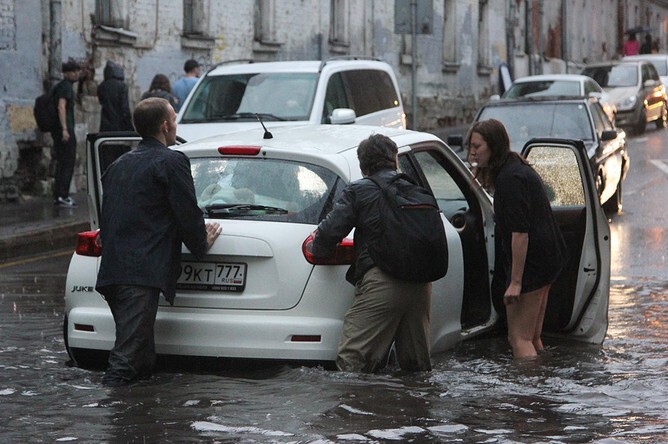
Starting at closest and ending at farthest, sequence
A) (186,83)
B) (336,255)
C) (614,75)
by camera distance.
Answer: (336,255) → (186,83) → (614,75)

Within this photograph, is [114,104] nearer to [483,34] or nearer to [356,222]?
[356,222]

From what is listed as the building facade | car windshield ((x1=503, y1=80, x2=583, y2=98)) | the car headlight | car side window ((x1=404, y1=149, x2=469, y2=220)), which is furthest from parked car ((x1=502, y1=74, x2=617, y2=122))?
car side window ((x1=404, y1=149, x2=469, y2=220))

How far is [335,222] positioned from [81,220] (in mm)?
9746

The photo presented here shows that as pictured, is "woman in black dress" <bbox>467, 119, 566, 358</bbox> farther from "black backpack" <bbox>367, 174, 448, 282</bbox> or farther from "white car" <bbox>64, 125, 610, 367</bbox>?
"black backpack" <bbox>367, 174, 448, 282</bbox>

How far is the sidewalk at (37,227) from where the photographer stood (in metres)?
14.3

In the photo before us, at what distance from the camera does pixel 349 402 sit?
640 cm

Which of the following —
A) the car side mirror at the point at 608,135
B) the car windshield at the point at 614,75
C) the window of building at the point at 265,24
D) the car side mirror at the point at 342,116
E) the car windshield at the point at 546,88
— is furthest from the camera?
the car windshield at the point at 614,75

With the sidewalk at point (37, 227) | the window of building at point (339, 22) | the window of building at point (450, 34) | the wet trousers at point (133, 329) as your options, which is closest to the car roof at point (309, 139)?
the wet trousers at point (133, 329)

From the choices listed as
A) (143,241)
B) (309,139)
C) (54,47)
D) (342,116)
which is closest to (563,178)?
(309,139)

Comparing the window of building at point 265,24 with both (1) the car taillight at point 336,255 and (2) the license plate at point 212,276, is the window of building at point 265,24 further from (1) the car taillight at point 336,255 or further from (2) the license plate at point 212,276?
(1) the car taillight at point 336,255

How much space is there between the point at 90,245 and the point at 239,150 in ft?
2.88

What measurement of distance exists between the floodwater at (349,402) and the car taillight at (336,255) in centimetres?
51

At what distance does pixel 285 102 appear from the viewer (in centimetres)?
1576

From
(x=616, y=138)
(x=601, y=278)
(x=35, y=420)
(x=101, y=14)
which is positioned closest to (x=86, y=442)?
(x=35, y=420)
